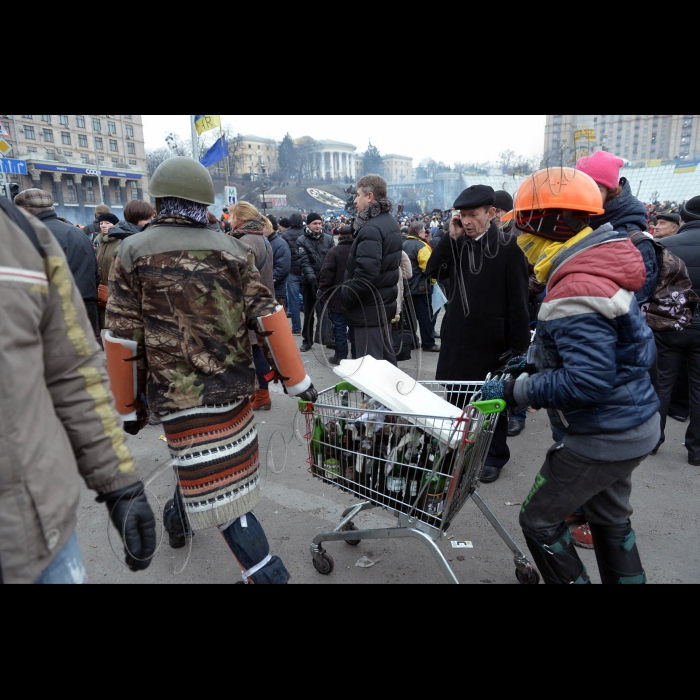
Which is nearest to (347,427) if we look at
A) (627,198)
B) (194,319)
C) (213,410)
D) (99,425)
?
(213,410)

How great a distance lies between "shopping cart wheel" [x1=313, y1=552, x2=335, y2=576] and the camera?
2.90m

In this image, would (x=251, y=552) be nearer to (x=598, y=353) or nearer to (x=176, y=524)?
(x=176, y=524)

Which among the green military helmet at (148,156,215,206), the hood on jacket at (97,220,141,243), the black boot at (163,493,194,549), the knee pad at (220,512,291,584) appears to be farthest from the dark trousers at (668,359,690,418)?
the hood on jacket at (97,220,141,243)

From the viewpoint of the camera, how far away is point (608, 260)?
1938mm

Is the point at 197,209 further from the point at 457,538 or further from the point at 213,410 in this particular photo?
the point at 457,538

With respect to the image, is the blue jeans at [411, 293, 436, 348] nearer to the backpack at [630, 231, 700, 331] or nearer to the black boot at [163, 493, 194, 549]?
the backpack at [630, 231, 700, 331]

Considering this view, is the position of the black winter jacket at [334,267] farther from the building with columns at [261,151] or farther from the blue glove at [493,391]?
the building with columns at [261,151]

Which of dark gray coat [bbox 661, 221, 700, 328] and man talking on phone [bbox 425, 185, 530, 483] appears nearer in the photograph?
man talking on phone [bbox 425, 185, 530, 483]

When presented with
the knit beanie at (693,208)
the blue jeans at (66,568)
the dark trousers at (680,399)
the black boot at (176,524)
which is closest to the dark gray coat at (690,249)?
the knit beanie at (693,208)

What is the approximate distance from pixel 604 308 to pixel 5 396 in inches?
75.8

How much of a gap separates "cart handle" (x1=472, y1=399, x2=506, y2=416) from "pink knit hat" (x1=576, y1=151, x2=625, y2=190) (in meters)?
1.51

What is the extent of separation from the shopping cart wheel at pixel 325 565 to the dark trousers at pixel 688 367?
3.21 metres

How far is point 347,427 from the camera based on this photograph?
2406mm

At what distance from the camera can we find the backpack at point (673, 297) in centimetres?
403
